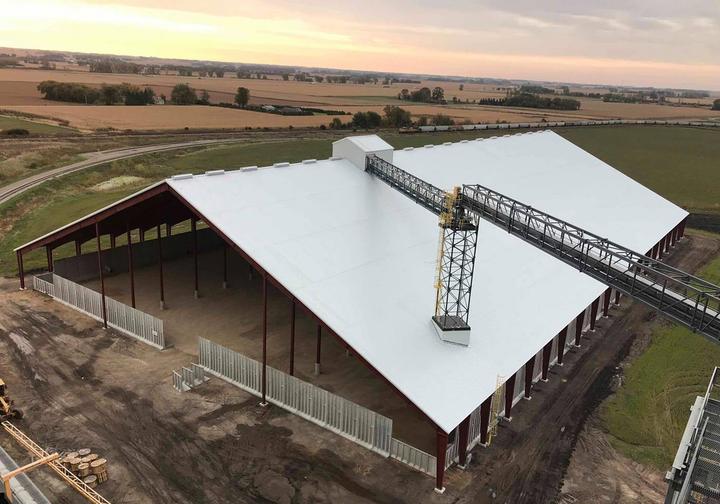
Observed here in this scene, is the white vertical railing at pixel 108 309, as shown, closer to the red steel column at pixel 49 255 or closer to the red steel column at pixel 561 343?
the red steel column at pixel 49 255

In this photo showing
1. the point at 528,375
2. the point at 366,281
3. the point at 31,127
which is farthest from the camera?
the point at 31,127

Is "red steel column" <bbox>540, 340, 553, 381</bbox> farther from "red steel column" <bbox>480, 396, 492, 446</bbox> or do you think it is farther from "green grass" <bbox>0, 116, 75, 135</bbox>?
"green grass" <bbox>0, 116, 75, 135</bbox>

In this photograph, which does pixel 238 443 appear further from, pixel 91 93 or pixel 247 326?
pixel 91 93

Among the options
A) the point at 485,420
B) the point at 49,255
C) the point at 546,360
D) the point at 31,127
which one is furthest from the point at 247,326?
the point at 31,127

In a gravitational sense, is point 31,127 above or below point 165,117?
below

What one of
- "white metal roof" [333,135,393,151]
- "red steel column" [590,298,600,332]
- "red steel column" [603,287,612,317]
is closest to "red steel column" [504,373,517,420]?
"red steel column" [590,298,600,332]

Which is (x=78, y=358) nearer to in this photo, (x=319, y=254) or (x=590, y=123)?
(x=319, y=254)

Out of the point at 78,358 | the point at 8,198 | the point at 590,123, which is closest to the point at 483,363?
the point at 78,358

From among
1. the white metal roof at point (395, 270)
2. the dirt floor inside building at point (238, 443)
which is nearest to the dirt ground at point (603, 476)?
the dirt floor inside building at point (238, 443)
